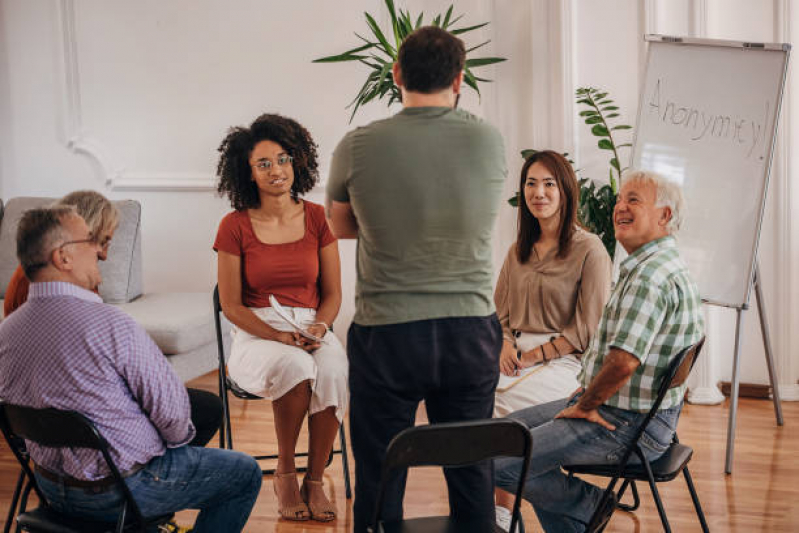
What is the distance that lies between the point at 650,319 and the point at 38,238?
1.52m

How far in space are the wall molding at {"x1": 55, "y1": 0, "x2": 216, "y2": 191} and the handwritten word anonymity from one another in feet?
9.08

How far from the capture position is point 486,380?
1.93m

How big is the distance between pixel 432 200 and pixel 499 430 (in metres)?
0.50

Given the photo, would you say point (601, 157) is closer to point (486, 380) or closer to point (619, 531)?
point (619, 531)

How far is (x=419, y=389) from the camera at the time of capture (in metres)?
1.89

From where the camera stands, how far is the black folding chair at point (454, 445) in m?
1.61

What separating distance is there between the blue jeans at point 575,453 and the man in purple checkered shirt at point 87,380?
868 millimetres

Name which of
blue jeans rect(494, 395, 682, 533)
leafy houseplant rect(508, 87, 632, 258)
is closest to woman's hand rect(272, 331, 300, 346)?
blue jeans rect(494, 395, 682, 533)

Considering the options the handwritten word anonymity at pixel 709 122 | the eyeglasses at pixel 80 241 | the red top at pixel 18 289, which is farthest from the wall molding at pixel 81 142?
the eyeglasses at pixel 80 241

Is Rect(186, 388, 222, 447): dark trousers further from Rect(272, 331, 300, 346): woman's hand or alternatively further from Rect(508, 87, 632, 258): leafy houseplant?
Rect(508, 87, 632, 258): leafy houseplant

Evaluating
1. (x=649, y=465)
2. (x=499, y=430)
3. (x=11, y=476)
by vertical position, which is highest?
(x=499, y=430)

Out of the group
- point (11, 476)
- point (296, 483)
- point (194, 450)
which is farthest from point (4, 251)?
point (194, 450)

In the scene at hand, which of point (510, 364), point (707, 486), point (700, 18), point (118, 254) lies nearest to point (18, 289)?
point (510, 364)

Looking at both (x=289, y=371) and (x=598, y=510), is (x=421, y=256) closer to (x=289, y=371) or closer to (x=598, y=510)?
(x=598, y=510)
